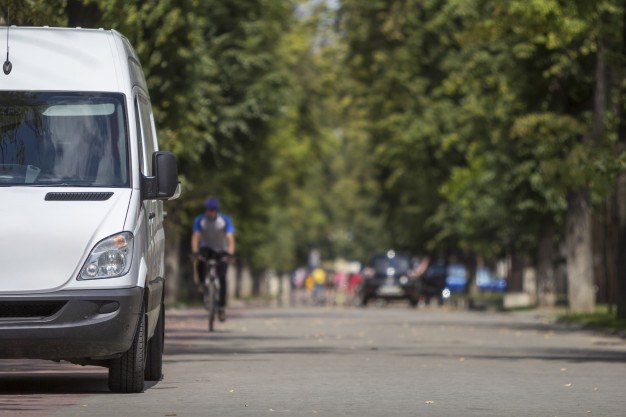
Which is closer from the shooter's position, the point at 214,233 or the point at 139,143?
the point at 139,143

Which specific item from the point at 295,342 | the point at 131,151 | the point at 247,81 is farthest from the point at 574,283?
the point at 131,151

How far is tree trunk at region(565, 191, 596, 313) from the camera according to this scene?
36.6 metres

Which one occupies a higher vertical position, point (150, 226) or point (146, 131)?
point (146, 131)

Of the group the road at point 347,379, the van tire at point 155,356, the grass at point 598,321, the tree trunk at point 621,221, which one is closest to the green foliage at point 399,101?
the tree trunk at point 621,221

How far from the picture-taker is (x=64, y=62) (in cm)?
1280

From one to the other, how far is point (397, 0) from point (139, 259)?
42.3m

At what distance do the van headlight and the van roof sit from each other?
1419mm

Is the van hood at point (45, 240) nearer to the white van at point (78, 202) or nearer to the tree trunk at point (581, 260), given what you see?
the white van at point (78, 202)

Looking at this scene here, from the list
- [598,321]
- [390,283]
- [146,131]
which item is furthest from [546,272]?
[146,131]

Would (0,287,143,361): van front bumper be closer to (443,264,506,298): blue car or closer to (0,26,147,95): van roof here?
(0,26,147,95): van roof

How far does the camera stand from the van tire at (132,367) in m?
12.3

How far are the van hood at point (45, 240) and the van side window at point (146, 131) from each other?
995 millimetres

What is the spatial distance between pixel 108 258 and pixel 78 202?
46 centimetres

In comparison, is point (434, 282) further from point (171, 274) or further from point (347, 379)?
point (347, 379)
